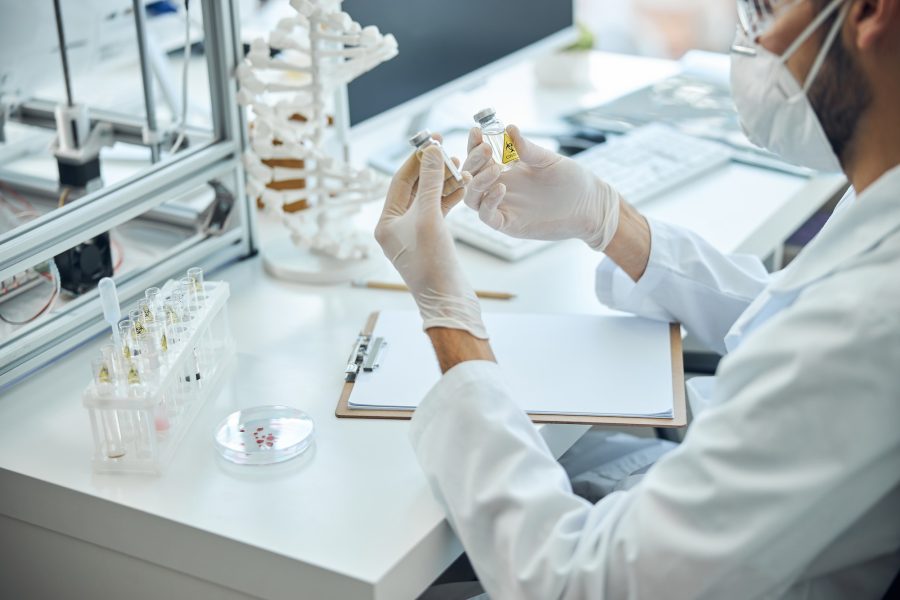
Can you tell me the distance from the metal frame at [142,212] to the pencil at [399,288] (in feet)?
0.67

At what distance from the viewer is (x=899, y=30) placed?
0.84 m

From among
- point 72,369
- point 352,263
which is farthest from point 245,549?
point 352,263

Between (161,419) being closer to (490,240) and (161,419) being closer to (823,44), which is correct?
(490,240)

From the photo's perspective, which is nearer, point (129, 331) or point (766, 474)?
point (766, 474)

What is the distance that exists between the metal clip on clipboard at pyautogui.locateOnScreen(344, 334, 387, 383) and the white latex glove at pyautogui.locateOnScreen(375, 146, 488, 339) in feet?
0.45

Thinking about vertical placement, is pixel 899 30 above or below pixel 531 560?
above

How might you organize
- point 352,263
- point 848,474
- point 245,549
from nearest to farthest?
point 848,474
point 245,549
point 352,263

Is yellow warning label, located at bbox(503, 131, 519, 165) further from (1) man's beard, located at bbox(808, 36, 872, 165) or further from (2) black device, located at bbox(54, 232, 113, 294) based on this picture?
(2) black device, located at bbox(54, 232, 113, 294)

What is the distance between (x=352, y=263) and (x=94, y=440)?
509 mm

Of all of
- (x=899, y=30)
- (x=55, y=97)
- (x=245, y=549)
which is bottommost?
(x=245, y=549)

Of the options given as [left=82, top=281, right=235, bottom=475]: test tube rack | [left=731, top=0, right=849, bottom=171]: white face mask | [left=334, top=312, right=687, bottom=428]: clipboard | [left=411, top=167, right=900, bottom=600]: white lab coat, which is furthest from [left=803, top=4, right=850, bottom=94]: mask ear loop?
[left=82, top=281, right=235, bottom=475]: test tube rack

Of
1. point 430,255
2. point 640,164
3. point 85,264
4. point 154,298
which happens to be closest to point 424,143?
point 430,255

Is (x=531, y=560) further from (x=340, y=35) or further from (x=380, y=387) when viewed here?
(x=340, y=35)

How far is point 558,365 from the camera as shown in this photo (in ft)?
3.91
